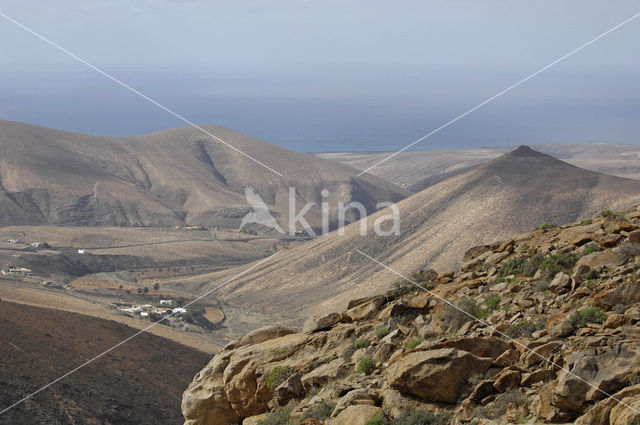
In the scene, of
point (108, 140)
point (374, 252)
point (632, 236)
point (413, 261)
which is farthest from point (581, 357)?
point (108, 140)

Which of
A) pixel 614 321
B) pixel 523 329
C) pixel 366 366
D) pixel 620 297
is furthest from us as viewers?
pixel 366 366

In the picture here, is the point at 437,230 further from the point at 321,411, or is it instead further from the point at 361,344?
the point at 321,411

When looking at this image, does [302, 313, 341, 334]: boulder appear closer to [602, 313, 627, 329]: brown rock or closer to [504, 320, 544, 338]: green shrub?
[504, 320, 544, 338]: green shrub

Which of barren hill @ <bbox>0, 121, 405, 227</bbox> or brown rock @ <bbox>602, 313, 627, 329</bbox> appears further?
barren hill @ <bbox>0, 121, 405, 227</bbox>

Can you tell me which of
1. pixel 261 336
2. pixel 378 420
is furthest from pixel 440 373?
pixel 261 336

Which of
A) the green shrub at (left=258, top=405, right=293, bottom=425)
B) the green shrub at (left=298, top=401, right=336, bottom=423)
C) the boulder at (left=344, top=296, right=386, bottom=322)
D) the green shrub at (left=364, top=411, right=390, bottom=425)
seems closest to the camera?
the green shrub at (left=364, top=411, right=390, bottom=425)

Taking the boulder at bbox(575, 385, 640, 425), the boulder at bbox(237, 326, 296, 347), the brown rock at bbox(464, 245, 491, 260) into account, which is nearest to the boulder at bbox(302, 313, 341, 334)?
the boulder at bbox(237, 326, 296, 347)

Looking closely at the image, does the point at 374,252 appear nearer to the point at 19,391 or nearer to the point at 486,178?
the point at 486,178
